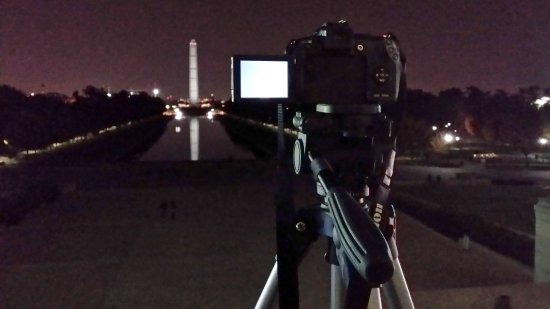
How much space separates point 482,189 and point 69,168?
2555cm

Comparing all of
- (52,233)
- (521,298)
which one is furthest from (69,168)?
(521,298)

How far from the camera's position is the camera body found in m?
2.22

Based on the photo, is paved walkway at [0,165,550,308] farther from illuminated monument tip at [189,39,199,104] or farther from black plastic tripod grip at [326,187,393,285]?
illuminated monument tip at [189,39,199,104]

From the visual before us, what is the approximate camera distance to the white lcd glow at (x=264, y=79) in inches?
88.1

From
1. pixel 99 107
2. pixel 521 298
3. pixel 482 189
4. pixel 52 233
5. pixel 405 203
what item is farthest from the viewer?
pixel 99 107

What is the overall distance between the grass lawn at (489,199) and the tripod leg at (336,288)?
20.1m

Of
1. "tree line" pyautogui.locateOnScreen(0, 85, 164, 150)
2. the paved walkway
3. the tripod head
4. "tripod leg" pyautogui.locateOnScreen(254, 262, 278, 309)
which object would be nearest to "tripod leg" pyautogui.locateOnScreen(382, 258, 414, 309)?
the tripod head

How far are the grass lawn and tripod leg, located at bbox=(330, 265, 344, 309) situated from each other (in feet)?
65.9

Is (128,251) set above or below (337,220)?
below

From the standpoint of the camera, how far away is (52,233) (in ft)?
61.6

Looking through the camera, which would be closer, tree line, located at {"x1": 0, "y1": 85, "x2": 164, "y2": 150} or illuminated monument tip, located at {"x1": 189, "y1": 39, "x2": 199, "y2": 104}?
tree line, located at {"x1": 0, "y1": 85, "x2": 164, "y2": 150}

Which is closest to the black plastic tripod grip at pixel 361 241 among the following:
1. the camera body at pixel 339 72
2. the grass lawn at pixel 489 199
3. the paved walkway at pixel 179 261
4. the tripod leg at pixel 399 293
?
the camera body at pixel 339 72

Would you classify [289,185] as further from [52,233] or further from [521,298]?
[52,233]

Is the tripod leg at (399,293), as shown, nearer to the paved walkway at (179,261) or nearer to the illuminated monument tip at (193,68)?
the paved walkway at (179,261)
